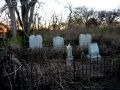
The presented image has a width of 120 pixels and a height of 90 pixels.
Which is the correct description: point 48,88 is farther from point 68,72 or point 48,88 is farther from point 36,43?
point 36,43

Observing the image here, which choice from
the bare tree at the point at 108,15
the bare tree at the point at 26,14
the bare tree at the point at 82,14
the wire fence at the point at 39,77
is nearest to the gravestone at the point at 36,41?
the bare tree at the point at 26,14

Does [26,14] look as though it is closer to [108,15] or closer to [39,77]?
[108,15]

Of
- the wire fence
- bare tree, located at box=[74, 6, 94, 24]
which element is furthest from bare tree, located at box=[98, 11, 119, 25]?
the wire fence

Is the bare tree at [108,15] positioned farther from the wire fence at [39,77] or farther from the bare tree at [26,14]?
the wire fence at [39,77]

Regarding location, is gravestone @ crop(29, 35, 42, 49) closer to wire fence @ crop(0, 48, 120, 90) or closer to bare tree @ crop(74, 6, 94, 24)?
wire fence @ crop(0, 48, 120, 90)

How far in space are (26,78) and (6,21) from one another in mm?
13296

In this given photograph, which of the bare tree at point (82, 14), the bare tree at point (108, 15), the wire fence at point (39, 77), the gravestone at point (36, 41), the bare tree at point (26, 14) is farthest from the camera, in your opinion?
the bare tree at point (108, 15)

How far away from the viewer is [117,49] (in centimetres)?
1457

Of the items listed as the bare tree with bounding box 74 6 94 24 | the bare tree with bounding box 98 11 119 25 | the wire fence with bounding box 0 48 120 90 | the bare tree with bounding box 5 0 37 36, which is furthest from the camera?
the bare tree with bounding box 98 11 119 25

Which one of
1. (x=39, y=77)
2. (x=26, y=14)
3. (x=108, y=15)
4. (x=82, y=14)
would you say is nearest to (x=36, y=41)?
(x=26, y=14)

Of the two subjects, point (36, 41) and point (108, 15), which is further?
point (108, 15)

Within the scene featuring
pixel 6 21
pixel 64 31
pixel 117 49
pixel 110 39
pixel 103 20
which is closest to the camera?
pixel 117 49

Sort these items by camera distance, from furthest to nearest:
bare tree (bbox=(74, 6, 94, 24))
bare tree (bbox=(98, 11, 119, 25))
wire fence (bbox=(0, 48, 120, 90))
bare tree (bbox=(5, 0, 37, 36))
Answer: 1. bare tree (bbox=(98, 11, 119, 25))
2. bare tree (bbox=(74, 6, 94, 24))
3. bare tree (bbox=(5, 0, 37, 36))
4. wire fence (bbox=(0, 48, 120, 90))

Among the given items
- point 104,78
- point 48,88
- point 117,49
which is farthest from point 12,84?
point 117,49
